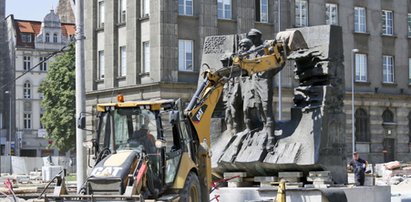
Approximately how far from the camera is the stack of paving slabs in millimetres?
20531

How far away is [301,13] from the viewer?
5366 centimetres

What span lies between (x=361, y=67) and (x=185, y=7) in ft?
45.1

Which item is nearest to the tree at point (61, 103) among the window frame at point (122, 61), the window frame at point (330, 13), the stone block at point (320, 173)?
the window frame at point (122, 61)

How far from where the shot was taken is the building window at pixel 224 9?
50219mm

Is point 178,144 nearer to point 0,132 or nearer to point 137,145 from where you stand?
point 137,145

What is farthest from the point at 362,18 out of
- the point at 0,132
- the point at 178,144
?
the point at 0,132

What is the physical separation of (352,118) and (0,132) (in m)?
54.9

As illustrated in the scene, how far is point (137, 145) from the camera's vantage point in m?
15.5

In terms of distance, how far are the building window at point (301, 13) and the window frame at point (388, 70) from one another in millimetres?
7094

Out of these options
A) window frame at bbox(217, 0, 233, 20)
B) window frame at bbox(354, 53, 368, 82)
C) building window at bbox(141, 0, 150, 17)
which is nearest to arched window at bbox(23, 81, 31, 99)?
building window at bbox(141, 0, 150, 17)

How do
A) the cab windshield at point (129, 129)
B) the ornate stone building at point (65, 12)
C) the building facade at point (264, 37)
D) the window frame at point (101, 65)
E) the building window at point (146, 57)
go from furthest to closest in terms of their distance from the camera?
1. the ornate stone building at point (65, 12)
2. the window frame at point (101, 65)
3. the building window at point (146, 57)
4. the building facade at point (264, 37)
5. the cab windshield at point (129, 129)

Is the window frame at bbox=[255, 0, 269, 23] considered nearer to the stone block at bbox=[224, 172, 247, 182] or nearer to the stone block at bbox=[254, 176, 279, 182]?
the stone block at bbox=[224, 172, 247, 182]

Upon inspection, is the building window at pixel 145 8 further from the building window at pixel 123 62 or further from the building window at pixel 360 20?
the building window at pixel 360 20

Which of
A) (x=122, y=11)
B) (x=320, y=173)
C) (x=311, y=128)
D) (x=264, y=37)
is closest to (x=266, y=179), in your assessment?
(x=320, y=173)
